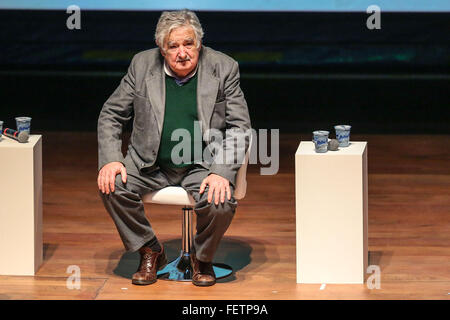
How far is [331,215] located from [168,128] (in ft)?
2.66

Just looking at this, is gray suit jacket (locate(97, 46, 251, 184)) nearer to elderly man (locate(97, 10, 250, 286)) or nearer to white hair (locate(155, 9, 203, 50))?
elderly man (locate(97, 10, 250, 286))

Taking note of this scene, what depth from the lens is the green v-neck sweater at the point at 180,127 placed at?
452 centimetres

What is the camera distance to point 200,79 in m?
4.54

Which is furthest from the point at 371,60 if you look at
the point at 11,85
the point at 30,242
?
the point at 30,242

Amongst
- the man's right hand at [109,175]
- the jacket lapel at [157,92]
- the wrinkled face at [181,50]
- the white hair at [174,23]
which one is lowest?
the man's right hand at [109,175]

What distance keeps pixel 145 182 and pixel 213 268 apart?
541 mm

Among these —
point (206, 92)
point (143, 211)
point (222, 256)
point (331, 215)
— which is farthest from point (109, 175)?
point (331, 215)

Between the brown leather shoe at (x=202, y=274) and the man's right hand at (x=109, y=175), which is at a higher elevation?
the man's right hand at (x=109, y=175)

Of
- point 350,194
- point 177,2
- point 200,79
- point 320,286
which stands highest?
point 177,2

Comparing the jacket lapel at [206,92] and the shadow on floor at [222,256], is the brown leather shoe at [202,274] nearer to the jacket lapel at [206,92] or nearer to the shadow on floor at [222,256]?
the shadow on floor at [222,256]

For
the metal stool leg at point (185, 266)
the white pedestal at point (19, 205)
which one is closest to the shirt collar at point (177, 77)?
the metal stool leg at point (185, 266)

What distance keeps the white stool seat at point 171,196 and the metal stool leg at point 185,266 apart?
19 centimetres

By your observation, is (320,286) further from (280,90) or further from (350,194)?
(280,90)

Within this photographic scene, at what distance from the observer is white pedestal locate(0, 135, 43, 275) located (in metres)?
4.57
